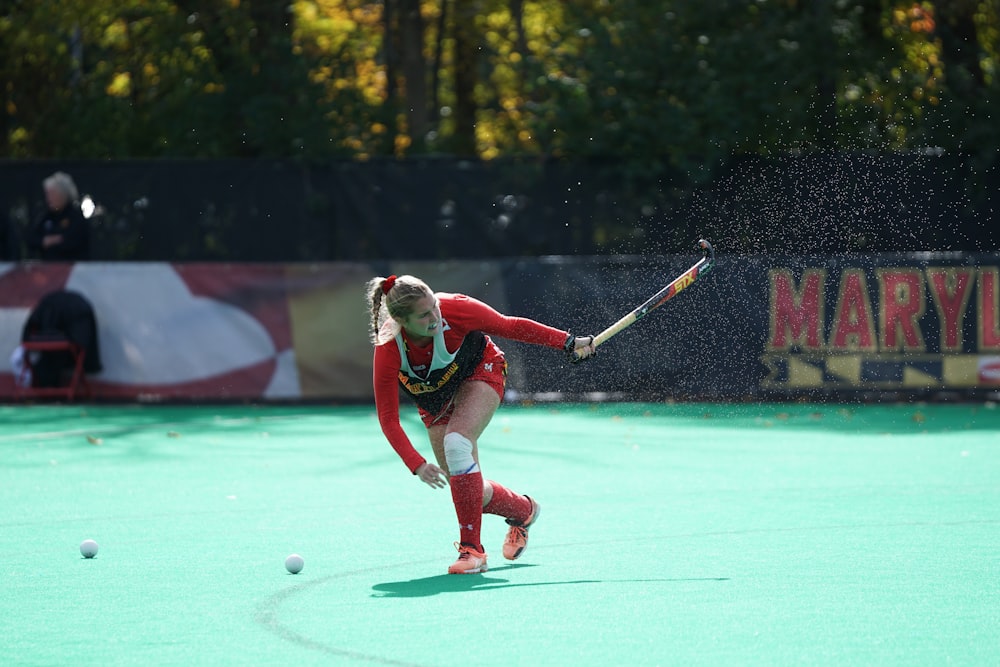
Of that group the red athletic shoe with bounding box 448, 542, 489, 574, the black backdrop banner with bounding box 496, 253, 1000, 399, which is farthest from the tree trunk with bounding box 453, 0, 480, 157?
the red athletic shoe with bounding box 448, 542, 489, 574

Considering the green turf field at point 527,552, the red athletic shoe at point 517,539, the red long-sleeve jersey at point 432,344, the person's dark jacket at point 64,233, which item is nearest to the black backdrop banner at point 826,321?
the green turf field at point 527,552

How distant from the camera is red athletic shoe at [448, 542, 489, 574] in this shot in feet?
23.0

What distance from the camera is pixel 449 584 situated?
6.78m

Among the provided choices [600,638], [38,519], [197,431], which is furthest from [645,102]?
[600,638]

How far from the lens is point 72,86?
2159cm

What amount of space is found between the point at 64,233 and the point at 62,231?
0.05 m

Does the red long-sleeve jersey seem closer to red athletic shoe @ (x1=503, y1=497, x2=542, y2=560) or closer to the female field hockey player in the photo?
the female field hockey player

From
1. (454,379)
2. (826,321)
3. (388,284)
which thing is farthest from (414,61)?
(388,284)

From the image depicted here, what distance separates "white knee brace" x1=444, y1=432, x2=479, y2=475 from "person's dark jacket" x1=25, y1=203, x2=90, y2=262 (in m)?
10.7

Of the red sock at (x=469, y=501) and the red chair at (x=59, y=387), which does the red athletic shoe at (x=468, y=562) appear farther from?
the red chair at (x=59, y=387)

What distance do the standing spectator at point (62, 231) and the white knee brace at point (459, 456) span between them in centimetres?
1062

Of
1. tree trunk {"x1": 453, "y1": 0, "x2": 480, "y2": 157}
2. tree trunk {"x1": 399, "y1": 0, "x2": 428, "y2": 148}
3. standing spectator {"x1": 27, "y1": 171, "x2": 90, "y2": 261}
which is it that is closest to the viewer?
standing spectator {"x1": 27, "y1": 171, "x2": 90, "y2": 261}

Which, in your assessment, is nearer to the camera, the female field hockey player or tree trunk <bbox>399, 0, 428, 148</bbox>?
the female field hockey player

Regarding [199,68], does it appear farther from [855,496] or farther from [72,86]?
[855,496]
